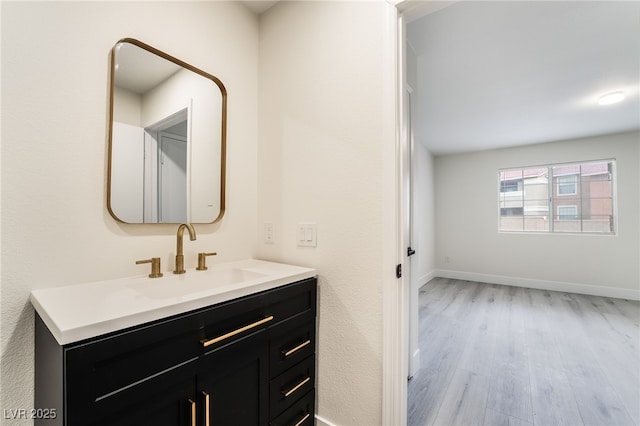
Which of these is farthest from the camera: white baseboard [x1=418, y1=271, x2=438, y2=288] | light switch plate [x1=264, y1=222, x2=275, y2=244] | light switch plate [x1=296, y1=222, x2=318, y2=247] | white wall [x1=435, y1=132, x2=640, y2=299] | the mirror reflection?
white baseboard [x1=418, y1=271, x2=438, y2=288]

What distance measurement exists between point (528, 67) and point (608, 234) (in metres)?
3.66

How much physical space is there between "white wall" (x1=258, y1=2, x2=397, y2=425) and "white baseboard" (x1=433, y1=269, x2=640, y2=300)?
15.8ft

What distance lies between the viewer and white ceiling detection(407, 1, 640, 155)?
1729mm

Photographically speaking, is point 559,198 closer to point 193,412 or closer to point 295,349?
point 295,349

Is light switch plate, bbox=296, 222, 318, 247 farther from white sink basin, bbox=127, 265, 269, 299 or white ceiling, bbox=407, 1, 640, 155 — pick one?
white ceiling, bbox=407, 1, 640, 155

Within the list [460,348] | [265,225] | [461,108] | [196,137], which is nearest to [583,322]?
[460,348]

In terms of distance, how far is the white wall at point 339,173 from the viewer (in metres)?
1.25

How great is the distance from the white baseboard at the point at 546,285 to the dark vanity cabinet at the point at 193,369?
495 centimetres

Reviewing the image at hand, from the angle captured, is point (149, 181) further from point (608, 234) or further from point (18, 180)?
point (608, 234)

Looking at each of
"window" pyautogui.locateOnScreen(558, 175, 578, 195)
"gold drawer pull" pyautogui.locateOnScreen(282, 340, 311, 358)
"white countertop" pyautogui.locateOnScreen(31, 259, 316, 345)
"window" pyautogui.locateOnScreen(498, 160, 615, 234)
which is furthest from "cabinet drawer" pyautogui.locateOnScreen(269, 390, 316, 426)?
"window" pyautogui.locateOnScreen(558, 175, 578, 195)

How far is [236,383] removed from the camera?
986 mm

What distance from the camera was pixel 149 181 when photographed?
1.28 meters

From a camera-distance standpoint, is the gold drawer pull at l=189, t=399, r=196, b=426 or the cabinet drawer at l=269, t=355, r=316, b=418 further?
the cabinet drawer at l=269, t=355, r=316, b=418

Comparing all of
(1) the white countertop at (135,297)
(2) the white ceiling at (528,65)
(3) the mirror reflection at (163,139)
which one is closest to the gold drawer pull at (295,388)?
(1) the white countertop at (135,297)
